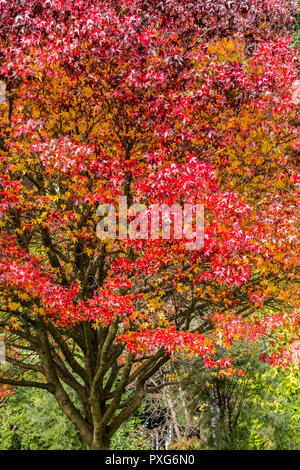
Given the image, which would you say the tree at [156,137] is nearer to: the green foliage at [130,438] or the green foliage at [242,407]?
the green foliage at [242,407]

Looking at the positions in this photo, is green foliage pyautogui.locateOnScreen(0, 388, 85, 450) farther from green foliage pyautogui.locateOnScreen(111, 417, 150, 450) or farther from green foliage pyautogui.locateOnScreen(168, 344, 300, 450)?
green foliage pyautogui.locateOnScreen(168, 344, 300, 450)

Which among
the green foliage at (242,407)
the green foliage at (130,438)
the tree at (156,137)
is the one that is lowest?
the green foliage at (130,438)

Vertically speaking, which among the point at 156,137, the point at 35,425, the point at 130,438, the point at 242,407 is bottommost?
the point at 130,438

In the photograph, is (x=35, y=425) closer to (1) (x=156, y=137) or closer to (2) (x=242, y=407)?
(2) (x=242, y=407)

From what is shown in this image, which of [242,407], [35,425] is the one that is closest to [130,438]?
[35,425]

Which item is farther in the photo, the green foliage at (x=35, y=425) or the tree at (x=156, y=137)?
the green foliage at (x=35, y=425)

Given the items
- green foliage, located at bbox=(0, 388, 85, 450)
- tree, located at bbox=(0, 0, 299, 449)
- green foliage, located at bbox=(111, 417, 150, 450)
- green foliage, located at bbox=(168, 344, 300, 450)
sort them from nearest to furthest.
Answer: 1. tree, located at bbox=(0, 0, 299, 449)
2. green foliage, located at bbox=(168, 344, 300, 450)
3. green foliage, located at bbox=(0, 388, 85, 450)
4. green foliage, located at bbox=(111, 417, 150, 450)

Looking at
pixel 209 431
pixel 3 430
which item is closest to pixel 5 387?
pixel 3 430

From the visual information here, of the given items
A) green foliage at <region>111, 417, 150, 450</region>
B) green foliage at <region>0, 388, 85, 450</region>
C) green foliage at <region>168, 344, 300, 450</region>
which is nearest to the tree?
green foliage at <region>168, 344, 300, 450</region>

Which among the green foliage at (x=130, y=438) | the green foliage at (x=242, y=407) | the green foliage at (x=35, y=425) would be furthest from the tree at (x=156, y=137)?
the green foliage at (x=130, y=438)

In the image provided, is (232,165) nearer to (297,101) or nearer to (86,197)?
(297,101)

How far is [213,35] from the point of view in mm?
7125

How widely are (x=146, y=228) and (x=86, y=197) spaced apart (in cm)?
95

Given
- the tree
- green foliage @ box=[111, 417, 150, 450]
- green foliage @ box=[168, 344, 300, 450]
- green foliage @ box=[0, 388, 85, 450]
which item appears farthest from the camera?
green foliage @ box=[111, 417, 150, 450]
